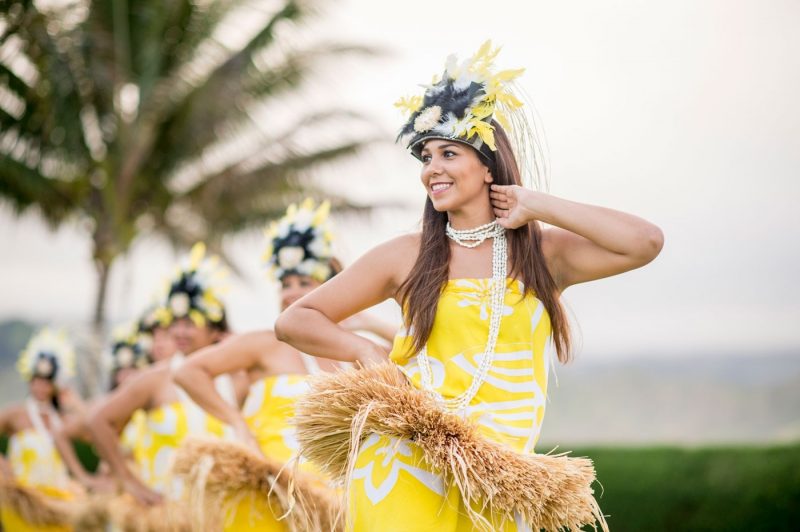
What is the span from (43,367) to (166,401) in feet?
11.3

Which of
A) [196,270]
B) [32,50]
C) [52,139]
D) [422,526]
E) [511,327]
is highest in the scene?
[32,50]

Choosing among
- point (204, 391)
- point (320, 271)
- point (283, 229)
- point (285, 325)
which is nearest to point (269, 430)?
point (204, 391)

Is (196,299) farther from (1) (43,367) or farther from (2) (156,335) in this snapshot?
(1) (43,367)

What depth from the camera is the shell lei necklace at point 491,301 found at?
2.74 meters

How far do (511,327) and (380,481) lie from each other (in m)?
Result: 0.56

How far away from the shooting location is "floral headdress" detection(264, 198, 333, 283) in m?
4.50

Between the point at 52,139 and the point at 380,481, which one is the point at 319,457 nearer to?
the point at 380,481

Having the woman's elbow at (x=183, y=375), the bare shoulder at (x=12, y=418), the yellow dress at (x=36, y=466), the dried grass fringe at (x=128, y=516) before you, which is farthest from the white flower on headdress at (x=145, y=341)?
the woman's elbow at (x=183, y=375)

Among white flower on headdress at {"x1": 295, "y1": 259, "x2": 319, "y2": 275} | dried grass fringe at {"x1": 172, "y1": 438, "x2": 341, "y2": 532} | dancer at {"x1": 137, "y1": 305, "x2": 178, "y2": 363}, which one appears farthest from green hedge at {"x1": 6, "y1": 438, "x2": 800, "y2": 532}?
dried grass fringe at {"x1": 172, "y1": 438, "x2": 341, "y2": 532}

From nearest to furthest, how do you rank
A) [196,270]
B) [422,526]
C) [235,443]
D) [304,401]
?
[422,526], [304,401], [235,443], [196,270]

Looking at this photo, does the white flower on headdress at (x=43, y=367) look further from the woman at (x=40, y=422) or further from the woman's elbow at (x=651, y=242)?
the woman's elbow at (x=651, y=242)

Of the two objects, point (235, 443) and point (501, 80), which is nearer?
point (501, 80)

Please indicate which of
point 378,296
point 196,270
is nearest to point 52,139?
point 196,270

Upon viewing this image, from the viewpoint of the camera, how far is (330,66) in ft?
48.0
